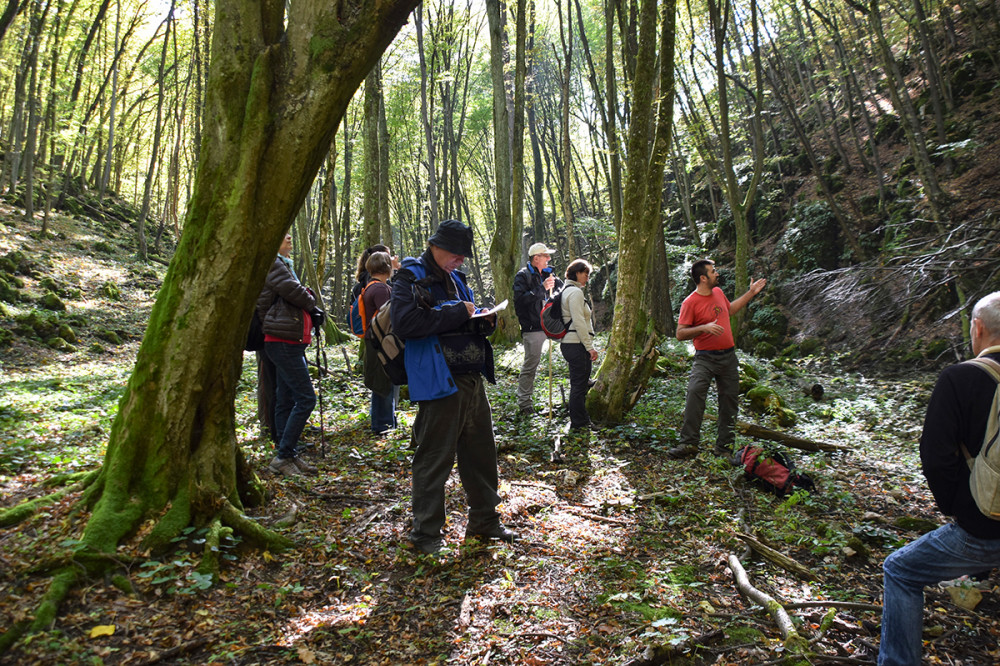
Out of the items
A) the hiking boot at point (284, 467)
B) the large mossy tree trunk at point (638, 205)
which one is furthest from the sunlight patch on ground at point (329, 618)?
the large mossy tree trunk at point (638, 205)

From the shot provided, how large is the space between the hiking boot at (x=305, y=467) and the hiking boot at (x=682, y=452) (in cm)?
366

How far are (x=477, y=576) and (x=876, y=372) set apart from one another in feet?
30.0

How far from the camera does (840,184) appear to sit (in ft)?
50.9

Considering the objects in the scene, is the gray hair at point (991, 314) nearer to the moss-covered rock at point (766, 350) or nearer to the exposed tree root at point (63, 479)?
the exposed tree root at point (63, 479)

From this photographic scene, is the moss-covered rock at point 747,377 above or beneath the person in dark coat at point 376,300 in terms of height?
beneath

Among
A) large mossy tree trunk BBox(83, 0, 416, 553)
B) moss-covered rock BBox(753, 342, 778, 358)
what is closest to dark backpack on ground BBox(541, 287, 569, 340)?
large mossy tree trunk BBox(83, 0, 416, 553)

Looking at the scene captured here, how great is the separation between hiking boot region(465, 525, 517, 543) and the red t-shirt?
3.09 metres

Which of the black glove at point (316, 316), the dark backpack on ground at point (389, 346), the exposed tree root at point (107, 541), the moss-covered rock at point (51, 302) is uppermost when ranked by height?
the moss-covered rock at point (51, 302)

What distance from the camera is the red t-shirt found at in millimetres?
5902

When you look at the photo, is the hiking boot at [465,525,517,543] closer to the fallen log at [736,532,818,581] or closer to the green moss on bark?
the fallen log at [736,532,818,581]

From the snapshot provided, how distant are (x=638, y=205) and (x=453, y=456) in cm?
442

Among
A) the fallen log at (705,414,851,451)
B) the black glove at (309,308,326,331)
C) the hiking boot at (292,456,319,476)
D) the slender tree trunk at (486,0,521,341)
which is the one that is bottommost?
the fallen log at (705,414,851,451)

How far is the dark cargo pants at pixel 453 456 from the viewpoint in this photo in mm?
3627

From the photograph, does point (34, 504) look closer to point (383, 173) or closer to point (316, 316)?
point (316, 316)
